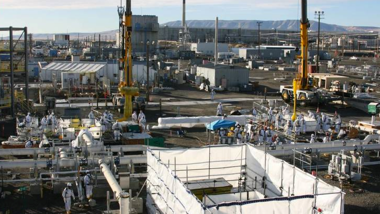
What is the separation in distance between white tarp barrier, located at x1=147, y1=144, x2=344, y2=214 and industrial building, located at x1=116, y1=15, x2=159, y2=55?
59.5m

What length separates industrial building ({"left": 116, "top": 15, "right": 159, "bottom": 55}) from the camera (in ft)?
241

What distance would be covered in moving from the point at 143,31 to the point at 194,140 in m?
52.5

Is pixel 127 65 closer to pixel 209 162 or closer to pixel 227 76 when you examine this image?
pixel 209 162

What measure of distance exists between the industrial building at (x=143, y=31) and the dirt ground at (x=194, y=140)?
27.9m

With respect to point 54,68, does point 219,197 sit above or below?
below

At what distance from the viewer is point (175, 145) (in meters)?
22.7

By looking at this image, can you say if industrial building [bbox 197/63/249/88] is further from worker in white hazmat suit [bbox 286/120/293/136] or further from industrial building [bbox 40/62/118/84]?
worker in white hazmat suit [bbox 286/120/293/136]

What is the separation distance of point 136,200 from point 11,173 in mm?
5799

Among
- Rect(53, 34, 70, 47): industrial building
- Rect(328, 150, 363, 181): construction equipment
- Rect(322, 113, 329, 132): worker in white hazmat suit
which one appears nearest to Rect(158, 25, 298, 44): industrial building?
Rect(53, 34, 70, 47): industrial building

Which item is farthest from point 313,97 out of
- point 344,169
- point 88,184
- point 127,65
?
point 88,184

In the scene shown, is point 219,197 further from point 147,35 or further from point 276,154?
point 147,35

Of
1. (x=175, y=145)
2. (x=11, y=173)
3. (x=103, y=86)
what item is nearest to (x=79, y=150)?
(x=11, y=173)

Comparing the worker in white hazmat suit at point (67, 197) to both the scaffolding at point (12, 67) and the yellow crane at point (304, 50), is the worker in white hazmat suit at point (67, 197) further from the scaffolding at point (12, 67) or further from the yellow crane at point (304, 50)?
the yellow crane at point (304, 50)

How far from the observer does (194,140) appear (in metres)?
23.8
